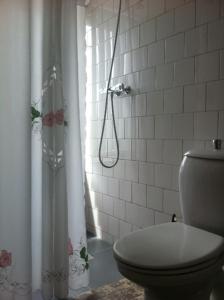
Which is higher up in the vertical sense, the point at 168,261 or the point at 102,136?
the point at 102,136

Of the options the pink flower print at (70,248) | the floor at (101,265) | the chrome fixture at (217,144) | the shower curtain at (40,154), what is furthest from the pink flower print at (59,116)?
the floor at (101,265)

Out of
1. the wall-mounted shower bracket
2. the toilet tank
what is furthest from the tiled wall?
the toilet tank

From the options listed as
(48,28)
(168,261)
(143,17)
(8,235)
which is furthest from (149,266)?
(143,17)

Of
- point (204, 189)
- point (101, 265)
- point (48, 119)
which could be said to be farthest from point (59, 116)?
point (101, 265)

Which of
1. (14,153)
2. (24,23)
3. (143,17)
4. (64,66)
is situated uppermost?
(143,17)

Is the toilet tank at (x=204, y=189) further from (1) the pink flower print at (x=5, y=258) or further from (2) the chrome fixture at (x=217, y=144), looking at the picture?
(1) the pink flower print at (x=5, y=258)

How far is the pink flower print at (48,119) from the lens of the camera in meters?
1.39

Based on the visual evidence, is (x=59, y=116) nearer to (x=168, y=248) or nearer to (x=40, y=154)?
(x=40, y=154)

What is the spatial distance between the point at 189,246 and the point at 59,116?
0.83m

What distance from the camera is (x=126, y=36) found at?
1966 mm

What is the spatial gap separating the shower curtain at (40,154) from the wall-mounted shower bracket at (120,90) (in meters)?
0.47

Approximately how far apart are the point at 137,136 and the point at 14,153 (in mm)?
877

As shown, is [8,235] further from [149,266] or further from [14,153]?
[149,266]

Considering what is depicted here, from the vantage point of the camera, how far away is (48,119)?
1.40 meters
